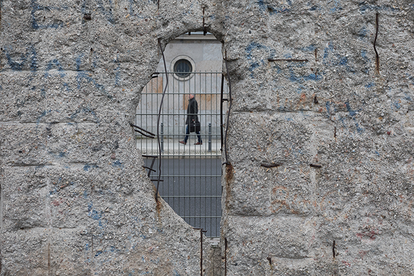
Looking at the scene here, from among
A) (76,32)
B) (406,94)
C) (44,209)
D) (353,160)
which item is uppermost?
(76,32)

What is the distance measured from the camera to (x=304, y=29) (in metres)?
2.31

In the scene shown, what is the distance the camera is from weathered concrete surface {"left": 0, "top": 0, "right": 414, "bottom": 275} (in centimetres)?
229

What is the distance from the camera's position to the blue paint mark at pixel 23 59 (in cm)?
230

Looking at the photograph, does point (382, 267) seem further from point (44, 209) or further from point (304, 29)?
point (44, 209)

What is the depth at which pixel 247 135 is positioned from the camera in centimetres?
231

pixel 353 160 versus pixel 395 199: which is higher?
pixel 353 160

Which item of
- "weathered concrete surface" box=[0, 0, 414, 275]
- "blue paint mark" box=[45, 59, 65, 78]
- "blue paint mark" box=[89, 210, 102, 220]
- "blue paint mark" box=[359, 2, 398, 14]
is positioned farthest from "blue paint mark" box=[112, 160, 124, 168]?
"blue paint mark" box=[359, 2, 398, 14]

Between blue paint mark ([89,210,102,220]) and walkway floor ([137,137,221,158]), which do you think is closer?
blue paint mark ([89,210,102,220])

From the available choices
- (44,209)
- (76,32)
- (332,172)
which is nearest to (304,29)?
(332,172)

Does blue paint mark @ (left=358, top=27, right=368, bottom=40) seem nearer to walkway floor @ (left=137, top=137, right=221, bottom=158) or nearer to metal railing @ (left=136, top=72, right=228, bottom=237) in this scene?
metal railing @ (left=136, top=72, right=228, bottom=237)

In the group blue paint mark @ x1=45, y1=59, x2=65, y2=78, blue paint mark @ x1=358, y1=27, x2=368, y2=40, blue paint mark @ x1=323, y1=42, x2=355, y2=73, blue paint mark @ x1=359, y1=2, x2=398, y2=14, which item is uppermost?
blue paint mark @ x1=359, y1=2, x2=398, y2=14

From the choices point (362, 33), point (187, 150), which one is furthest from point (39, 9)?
point (187, 150)

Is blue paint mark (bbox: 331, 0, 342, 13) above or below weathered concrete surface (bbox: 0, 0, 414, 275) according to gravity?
above

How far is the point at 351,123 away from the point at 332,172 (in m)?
0.33
